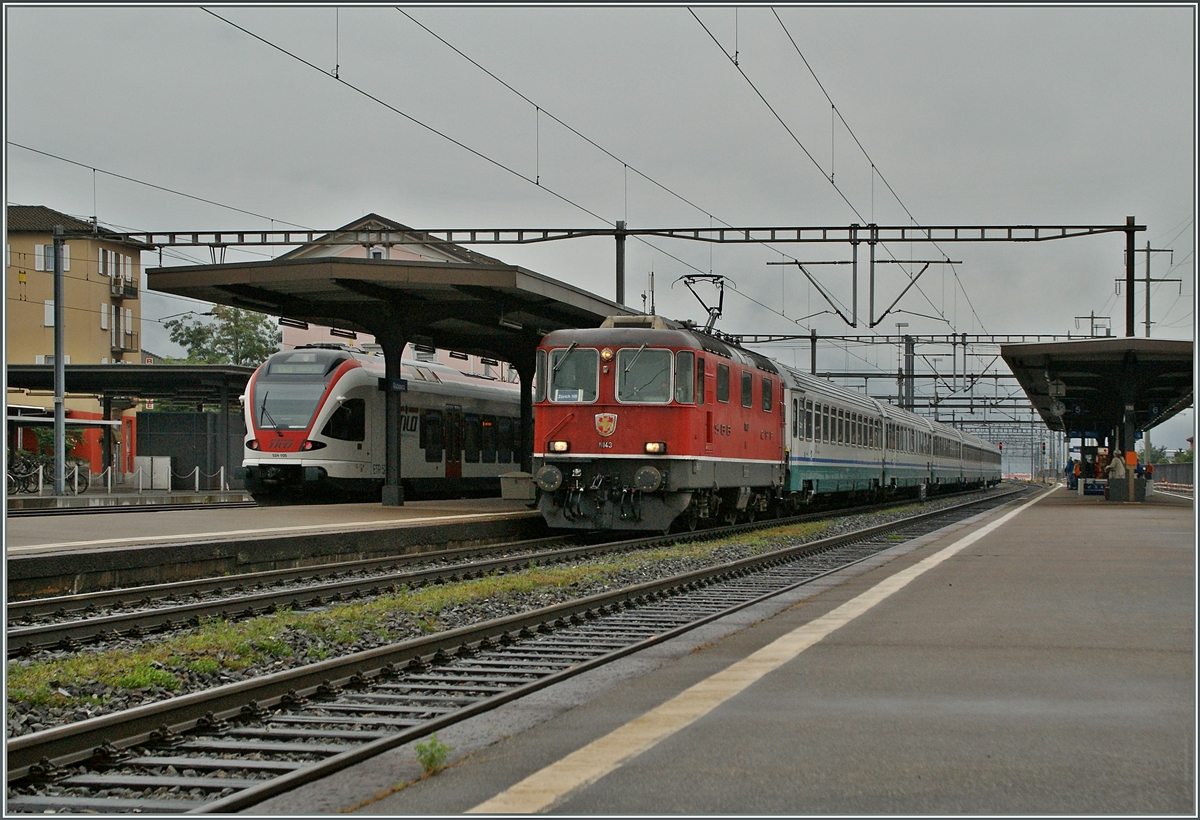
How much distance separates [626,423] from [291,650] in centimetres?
1117

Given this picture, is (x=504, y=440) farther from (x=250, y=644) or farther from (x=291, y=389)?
(x=250, y=644)

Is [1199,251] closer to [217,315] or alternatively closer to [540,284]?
[540,284]

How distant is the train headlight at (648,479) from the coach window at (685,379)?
120cm

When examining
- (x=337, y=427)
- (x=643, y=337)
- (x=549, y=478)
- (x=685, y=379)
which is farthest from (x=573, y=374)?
(x=337, y=427)

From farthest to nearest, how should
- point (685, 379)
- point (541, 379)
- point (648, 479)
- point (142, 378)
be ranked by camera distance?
1. point (142, 378)
2. point (541, 379)
3. point (685, 379)
4. point (648, 479)

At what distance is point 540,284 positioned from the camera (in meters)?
22.5

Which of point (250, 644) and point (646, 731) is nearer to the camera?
Result: point (646, 731)

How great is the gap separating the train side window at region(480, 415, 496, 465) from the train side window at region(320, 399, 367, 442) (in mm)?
6109

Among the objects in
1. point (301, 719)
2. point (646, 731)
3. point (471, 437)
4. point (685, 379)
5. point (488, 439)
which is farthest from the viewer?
point (488, 439)

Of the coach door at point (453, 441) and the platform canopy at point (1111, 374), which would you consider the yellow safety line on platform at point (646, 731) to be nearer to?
the coach door at point (453, 441)

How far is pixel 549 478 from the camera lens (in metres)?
19.8

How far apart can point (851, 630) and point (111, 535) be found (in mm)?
10998

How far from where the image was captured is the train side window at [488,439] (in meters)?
33.1

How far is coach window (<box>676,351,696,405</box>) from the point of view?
1958 centimetres
